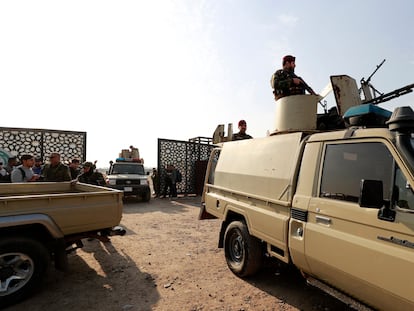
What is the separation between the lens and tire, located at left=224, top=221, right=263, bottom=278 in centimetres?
396

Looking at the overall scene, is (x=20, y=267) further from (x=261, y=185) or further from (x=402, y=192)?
(x=402, y=192)

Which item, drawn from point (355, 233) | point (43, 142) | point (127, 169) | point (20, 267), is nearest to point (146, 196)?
point (127, 169)

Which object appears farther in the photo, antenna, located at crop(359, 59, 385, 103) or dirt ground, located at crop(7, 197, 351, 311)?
antenna, located at crop(359, 59, 385, 103)

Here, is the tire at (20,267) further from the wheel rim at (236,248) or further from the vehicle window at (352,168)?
the vehicle window at (352,168)

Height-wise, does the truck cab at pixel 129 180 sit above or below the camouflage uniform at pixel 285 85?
below

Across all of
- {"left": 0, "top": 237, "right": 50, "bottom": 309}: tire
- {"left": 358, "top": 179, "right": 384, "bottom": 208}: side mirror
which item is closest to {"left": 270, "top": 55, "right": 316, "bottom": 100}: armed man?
{"left": 358, "top": 179, "right": 384, "bottom": 208}: side mirror

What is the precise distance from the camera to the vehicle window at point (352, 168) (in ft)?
7.59

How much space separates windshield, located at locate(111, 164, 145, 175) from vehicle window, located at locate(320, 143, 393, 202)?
11184 millimetres

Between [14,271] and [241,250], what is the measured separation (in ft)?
10.3

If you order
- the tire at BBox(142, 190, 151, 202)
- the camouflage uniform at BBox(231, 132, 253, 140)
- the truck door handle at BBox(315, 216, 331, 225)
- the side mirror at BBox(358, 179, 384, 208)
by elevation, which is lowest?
the tire at BBox(142, 190, 151, 202)

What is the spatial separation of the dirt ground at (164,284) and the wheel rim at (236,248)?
28cm

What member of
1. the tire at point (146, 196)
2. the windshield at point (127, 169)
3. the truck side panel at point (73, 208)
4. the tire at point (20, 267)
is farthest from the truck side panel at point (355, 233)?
the windshield at point (127, 169)

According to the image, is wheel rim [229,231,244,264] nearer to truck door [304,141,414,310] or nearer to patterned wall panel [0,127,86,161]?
truck door [304,141,414,310]

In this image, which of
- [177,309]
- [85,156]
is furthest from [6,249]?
[85,156]
